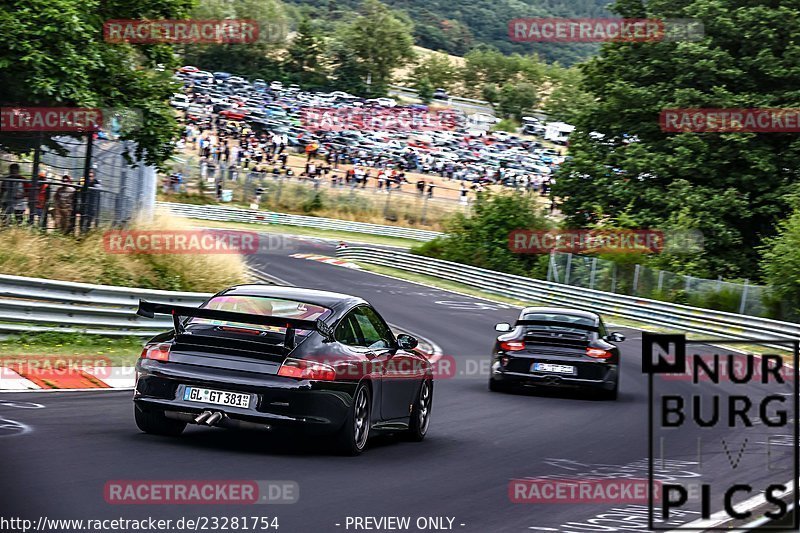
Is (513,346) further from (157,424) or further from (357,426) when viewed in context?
(157,424)

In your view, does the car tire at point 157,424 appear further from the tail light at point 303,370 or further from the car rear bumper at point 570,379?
the car rear bumper at point 570,379

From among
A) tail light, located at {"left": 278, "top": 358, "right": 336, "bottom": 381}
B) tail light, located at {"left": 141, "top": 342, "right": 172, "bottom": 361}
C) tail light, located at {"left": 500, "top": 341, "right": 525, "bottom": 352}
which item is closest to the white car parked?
tail light, located at {"left": 500, "top": 341, "right": 525, "bottom": 352}

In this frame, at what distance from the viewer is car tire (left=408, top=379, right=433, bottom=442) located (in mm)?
11344

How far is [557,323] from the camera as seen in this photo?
659 inches

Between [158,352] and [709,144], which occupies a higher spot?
[709,144]

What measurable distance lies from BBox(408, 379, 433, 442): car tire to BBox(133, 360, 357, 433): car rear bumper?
2187 millimetres

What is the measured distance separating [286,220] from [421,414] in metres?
53.3

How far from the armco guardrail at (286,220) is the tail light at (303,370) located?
50.2 metres

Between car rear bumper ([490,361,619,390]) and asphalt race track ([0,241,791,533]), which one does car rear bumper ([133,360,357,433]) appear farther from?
car rear bumper ([490,361,619,390])

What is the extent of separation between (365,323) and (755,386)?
507 inches

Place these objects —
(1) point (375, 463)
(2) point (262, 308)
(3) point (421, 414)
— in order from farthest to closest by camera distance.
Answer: (3) point (421, 414), (2) point (262, 308), (1) point (375, 463)

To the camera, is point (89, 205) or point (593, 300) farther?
point (593, 300)

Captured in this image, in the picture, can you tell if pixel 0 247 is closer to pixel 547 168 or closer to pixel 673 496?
pixel 673 496

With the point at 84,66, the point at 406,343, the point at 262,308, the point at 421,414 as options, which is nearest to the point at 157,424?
the point at 262,308
